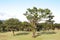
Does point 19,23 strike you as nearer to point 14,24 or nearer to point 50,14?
point 14,24

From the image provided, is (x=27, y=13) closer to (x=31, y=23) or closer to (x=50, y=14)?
(x=31, y=23)

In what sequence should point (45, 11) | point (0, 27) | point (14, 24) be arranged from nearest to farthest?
point (45, 11)
point (14, 24)
point (0, 27)

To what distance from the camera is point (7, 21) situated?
68.4 meters

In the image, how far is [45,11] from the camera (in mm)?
61719

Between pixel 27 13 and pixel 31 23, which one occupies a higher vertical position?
pixel 27 13

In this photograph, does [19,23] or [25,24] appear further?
[19,23]

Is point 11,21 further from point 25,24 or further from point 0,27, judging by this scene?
point 0,27

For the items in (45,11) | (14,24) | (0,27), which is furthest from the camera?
(0,27)

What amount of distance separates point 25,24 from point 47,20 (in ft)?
30.3

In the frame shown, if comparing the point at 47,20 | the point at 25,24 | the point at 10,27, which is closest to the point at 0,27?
the point at 10,27

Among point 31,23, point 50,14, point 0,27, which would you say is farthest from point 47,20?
point 0,27

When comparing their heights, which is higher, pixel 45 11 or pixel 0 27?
pixel 45 11

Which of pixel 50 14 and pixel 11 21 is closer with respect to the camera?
pixel 50 14

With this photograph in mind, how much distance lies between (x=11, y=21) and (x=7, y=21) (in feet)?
5.81
